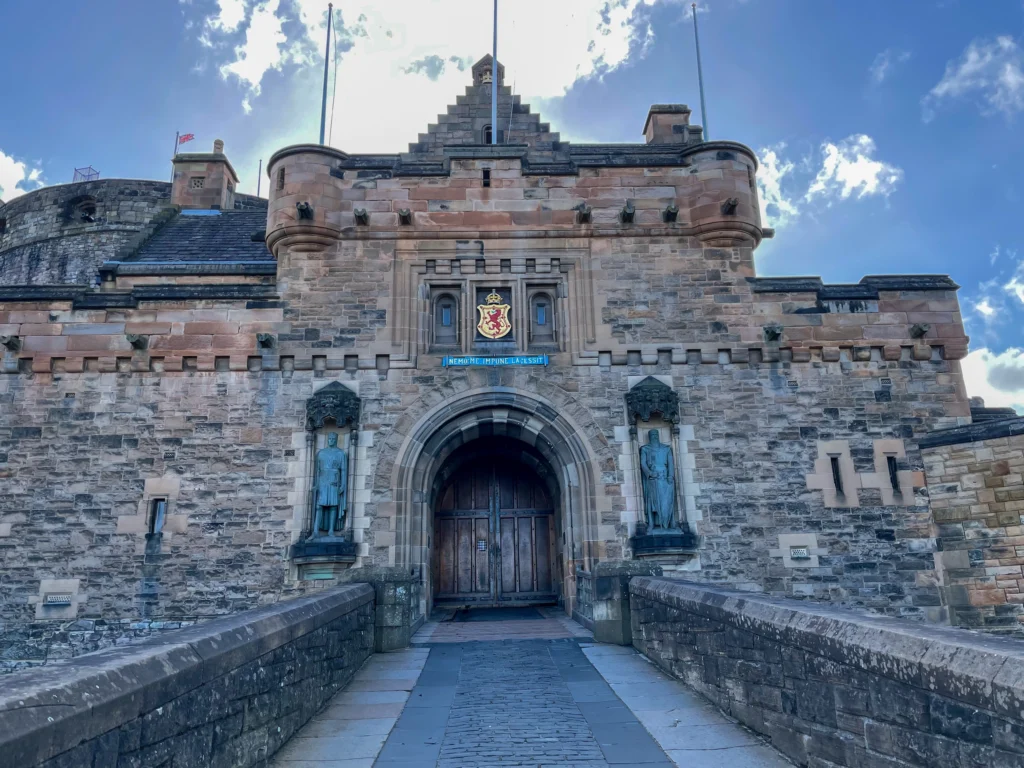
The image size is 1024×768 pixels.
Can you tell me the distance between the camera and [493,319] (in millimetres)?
11875

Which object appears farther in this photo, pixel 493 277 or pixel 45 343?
pixel 493 277

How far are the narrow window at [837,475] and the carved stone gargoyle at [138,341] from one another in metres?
11.1

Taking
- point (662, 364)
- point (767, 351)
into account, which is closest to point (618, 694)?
point (662, 364)

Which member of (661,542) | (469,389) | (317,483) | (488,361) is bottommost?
(661,542)

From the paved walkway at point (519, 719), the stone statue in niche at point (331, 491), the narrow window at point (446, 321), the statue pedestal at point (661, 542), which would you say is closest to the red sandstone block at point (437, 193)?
the narrow window at point (446, 321)

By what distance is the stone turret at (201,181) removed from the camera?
19.5 meters

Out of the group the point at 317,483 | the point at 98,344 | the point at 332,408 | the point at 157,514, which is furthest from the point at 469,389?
the point at 98,344

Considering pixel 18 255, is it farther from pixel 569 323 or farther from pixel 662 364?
pixel 662 364

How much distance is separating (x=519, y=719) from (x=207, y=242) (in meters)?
13.3

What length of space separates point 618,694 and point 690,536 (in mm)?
4626

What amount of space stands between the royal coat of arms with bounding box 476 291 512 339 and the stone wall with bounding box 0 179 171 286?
51.4 ft

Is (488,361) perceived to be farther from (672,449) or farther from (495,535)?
(495,535)

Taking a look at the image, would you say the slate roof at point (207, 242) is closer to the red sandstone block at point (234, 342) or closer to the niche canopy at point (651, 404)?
the red sandstone block at point (234, 342)

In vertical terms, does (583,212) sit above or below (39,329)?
above
